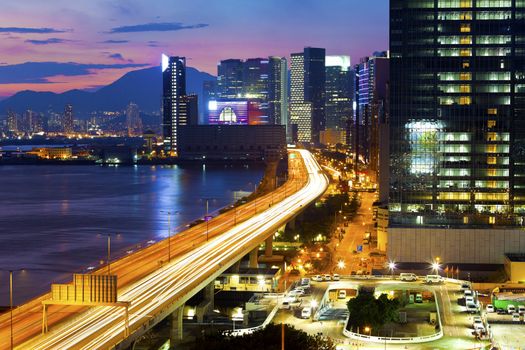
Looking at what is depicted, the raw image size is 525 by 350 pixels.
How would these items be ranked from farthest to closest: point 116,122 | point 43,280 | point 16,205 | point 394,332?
point 116,122
point 16,205
point 43,280
point 394,332

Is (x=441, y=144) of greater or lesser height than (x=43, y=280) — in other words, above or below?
above

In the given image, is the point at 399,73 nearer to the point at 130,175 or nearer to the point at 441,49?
the point at 441,49

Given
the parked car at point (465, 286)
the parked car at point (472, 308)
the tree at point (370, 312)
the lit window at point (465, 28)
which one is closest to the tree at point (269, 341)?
the tree at point (370, 312)

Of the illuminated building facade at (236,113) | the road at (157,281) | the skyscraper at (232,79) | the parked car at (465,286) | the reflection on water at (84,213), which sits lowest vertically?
the reflection on water at (84,213)

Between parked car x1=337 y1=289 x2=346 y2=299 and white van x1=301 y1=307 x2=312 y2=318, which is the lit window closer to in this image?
parked car x1=337 y1=289 x2=346 y2=299

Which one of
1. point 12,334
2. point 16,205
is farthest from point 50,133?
point 12,334

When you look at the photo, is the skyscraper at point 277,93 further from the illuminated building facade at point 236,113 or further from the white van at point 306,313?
the white van at point 306,313
